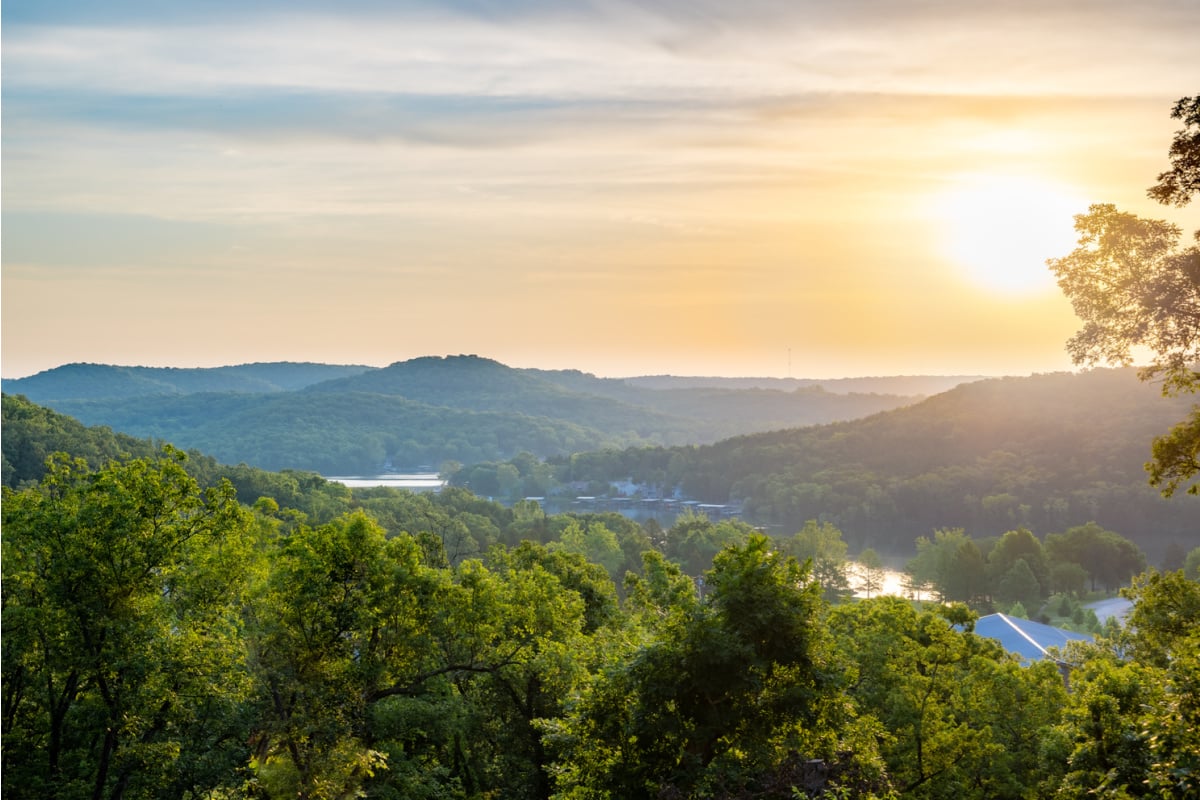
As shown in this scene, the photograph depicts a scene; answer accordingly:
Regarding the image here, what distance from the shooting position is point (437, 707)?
20.1 m

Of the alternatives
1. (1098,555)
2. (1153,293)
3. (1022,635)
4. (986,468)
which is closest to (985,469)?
(986,468)

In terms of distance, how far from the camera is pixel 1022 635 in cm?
5500

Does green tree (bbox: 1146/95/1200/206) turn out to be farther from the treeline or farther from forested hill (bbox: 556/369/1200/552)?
forested hill (bbox: 556/369/1200/552)

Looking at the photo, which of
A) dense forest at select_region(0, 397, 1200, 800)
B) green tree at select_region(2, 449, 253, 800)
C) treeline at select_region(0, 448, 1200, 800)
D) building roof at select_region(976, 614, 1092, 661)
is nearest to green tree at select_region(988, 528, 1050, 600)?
building roof at select_region(976, 614, 1092, 661)

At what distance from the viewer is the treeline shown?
14.1 metres

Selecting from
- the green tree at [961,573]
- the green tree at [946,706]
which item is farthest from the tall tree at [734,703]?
the green tree at [961,573]

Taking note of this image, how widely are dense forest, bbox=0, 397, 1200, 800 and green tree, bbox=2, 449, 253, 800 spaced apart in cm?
5

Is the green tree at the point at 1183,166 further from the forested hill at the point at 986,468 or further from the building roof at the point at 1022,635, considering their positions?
the forested hill at the point at 986,468

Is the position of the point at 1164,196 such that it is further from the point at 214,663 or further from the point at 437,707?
the point at 214,663

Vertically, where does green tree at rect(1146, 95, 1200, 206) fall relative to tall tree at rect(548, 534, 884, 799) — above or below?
above

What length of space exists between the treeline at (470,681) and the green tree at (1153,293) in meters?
3.54

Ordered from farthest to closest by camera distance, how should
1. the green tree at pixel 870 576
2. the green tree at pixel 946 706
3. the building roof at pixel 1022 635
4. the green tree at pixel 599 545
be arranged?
the green tree at pixel 870 576, the green tree at pixel 599 545, the building roof at pixel 1022 635, the green tree at pixel 946 706

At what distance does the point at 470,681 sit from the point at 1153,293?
1698cm

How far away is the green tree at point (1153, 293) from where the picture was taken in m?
15.0
